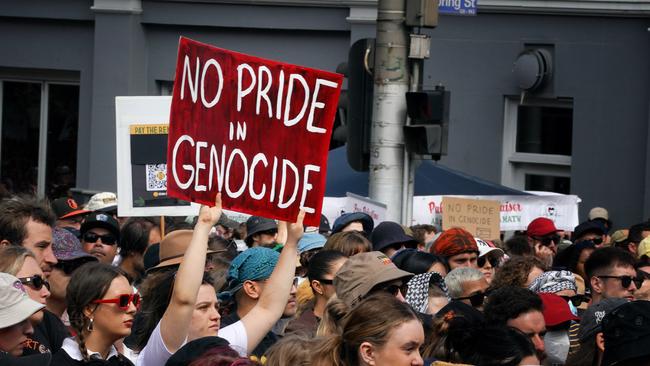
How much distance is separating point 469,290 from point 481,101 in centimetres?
1006

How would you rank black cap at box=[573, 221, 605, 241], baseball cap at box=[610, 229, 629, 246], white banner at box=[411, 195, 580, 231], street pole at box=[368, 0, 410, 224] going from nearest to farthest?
street pole at box=[368, 0, 410, 224]
black cap at box=[573, 221, 605, 241]
baseball cap at box=[610, 229, 629, 246]
white banner at box=[411, 195, 580, 231]

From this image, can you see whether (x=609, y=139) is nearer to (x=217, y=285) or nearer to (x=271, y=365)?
(x=217, y=285)

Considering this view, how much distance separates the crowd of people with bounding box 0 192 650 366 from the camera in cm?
485

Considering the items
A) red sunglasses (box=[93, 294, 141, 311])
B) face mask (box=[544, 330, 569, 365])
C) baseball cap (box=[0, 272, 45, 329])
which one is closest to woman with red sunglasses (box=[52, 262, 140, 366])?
red sunglasses (box=[93, 294, 141, 311])

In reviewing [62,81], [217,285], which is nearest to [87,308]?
[217,285]

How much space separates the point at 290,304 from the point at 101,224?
99.3 inches

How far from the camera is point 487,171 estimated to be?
57.2 feet

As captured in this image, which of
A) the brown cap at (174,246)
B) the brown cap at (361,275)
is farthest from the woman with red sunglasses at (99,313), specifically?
the brown cap at (174,246)

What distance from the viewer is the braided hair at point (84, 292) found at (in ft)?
17.8

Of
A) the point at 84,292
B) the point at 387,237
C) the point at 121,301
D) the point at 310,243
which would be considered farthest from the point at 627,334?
the point at 387,237

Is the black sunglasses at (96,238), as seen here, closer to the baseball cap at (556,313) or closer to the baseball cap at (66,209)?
the baseball cap at (66,209)

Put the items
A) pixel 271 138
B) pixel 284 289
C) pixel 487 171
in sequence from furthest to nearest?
pixel 487 171 < pixel 271 138 < pixel 284 289

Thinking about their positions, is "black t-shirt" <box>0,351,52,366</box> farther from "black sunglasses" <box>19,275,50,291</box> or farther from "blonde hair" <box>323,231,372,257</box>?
"blonde hair" <box>323,231,372,257</box>

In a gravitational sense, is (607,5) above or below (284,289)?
above
